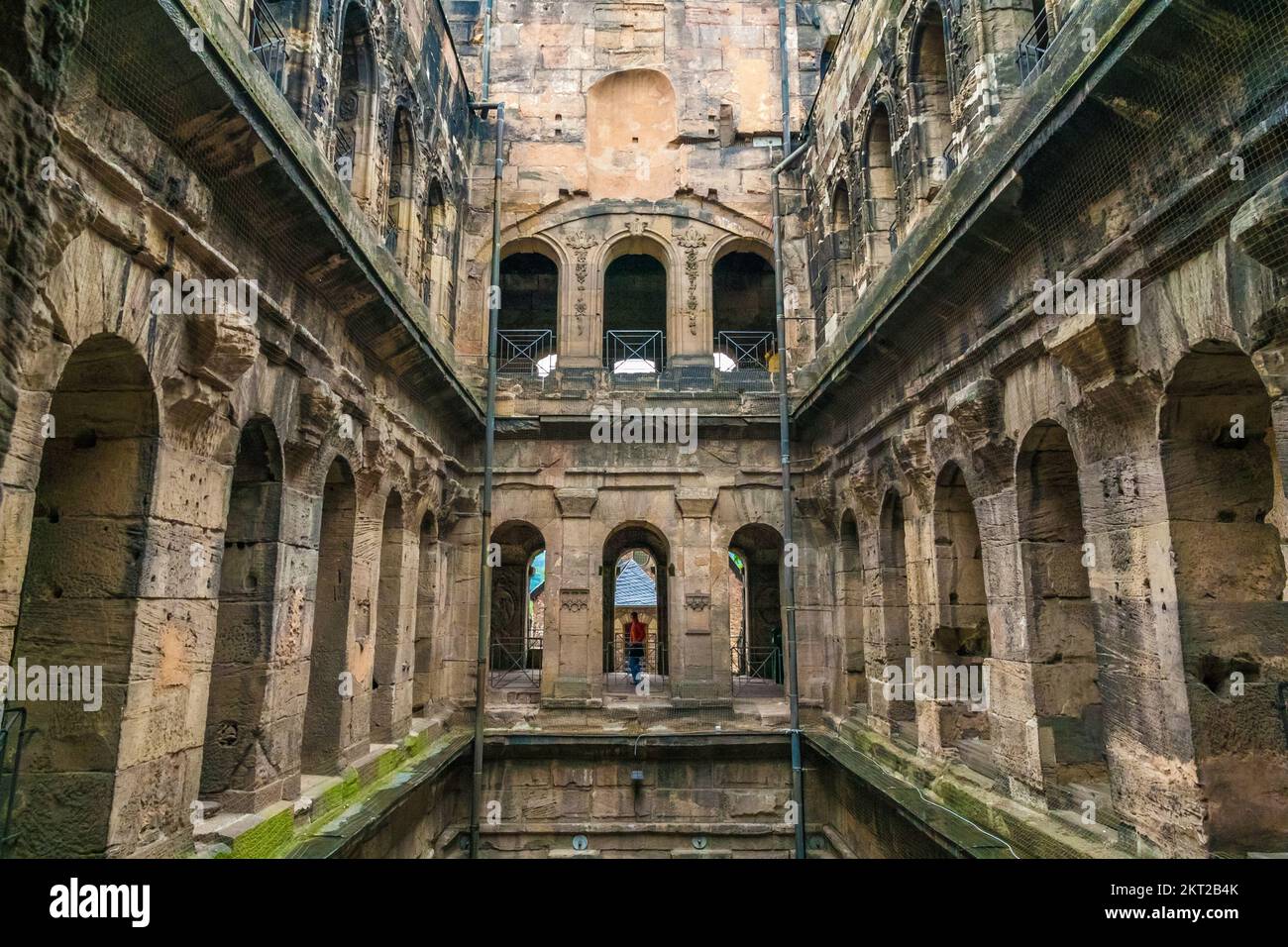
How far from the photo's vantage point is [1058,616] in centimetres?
623

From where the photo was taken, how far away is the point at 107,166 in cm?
396

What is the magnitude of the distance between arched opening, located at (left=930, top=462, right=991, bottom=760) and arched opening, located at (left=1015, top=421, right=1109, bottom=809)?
1246 mm

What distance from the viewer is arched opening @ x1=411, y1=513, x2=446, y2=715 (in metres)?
10.3

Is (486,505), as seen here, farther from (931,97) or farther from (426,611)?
(931,97)

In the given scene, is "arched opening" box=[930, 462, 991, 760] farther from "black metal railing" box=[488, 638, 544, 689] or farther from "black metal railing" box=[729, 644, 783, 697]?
"black metal railing" box=[488, 638, 544, 689]

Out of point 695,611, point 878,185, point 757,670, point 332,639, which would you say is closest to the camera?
point 332,639

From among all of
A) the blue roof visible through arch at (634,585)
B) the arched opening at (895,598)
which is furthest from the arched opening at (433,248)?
the blue roof visible through arch at (634,585)

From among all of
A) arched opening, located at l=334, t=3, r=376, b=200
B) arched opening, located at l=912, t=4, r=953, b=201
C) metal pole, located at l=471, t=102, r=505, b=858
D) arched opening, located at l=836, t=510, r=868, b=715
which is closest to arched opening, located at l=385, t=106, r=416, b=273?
arched opening, located at l=334, t=3, r=376, b=200

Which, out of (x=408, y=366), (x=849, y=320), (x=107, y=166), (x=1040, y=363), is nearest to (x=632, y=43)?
(x=849, y=320)

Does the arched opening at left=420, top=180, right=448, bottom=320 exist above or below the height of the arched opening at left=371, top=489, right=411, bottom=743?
above

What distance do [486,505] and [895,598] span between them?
5384mm

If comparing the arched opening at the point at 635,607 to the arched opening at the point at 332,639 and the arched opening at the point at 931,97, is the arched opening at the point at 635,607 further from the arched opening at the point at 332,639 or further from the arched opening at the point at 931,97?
the arched opening at the point at 931,97

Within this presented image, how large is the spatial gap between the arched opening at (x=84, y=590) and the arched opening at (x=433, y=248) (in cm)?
599

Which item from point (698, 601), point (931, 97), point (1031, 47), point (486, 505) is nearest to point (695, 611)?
point (698, 601)
